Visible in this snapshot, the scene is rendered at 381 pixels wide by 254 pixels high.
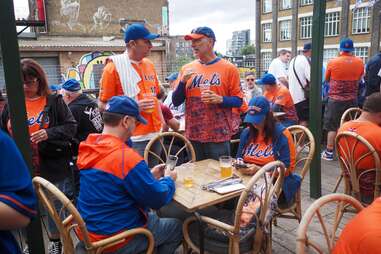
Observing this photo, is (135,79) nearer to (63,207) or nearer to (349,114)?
(63,207)

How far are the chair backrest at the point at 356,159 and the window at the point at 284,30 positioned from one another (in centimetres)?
3694

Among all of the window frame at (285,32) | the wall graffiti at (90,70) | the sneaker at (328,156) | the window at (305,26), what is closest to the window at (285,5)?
the window frame at (285,32)

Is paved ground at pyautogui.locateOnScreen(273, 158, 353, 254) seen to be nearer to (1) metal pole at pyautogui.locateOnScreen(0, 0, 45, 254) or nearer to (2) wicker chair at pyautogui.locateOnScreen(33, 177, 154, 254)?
(2) wicker chair at pyautogui.locateOnScreen(33, 177, 154, 254)

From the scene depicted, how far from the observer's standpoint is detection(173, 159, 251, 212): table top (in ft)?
6.79

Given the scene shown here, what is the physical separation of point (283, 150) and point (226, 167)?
0.50 meters

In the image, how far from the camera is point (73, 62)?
59.1ft

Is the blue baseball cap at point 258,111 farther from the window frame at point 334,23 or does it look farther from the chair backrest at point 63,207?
the window frame at point 334,23

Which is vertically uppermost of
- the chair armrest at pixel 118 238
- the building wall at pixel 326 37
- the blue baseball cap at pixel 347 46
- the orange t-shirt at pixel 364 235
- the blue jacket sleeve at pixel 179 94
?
the building wall at pixel 326 37

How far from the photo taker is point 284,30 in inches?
1480

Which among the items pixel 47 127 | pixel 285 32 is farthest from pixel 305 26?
pixel 47 127

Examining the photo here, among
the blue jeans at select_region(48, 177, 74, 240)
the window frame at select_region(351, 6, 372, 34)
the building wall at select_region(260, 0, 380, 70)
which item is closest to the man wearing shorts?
the blue jeans at select_region(48, 177, 74, 240)

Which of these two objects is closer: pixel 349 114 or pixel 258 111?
pixel 258 111

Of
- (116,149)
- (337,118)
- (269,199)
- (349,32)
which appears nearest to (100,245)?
(116,149)

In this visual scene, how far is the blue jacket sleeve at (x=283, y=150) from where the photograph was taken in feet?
8.56
